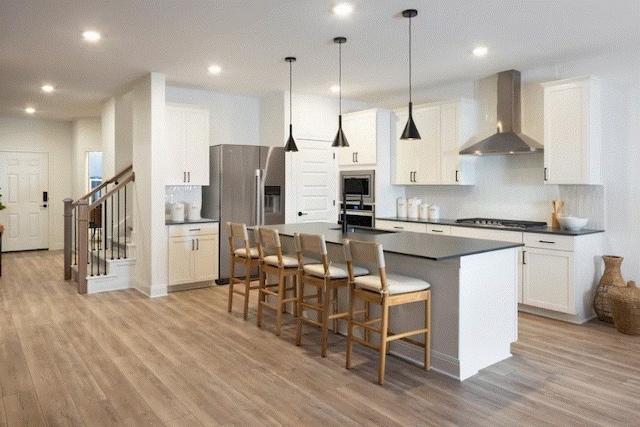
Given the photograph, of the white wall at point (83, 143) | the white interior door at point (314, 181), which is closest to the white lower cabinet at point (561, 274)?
the white interior door at point (314, 181)

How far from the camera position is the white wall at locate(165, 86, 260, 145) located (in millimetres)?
6713

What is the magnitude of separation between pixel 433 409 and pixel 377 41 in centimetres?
324

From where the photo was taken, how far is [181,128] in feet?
20.6

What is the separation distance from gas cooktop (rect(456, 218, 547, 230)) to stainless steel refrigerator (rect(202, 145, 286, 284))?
8.30 ft

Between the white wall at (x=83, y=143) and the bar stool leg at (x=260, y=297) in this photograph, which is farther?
the white wall at (x=83, y=143)

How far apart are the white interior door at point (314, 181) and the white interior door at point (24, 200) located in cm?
611

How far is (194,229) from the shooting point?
6.21 m

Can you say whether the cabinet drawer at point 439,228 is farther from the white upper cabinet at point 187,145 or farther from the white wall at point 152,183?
the white wall at point 152,183

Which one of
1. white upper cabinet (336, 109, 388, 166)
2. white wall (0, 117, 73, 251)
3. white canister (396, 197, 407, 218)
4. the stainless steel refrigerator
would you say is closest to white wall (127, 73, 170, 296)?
the stainless steel refrigerator

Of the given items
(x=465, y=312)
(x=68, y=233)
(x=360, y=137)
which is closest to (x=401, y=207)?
(x=360, y=137)

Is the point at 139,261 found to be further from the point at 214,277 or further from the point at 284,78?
the point at 284,78

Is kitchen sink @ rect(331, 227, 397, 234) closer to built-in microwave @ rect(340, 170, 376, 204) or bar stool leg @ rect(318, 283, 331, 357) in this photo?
bar stool leg @ rect(318, 283, 331, 357)

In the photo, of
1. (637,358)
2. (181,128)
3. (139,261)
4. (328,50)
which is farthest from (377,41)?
(139,261)

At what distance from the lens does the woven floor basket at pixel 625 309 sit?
13.9ft
